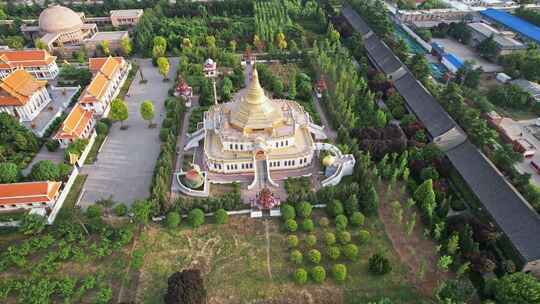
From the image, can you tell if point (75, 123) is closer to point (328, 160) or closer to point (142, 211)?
point (142, 211)

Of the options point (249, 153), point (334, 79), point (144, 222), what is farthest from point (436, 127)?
point (144, 222)

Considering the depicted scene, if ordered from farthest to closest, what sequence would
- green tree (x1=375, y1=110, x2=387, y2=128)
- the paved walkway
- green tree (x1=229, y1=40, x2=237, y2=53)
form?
green tree (x1=229, y1=40, x2=237, y2=53), the paved walkway, green tree (x1=375, y1=110, x2=387, y2=128)

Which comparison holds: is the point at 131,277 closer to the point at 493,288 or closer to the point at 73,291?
the point at 73,291

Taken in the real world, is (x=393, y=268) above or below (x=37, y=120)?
below

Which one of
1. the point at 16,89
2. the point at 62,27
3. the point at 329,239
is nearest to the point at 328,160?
the point at 329,239

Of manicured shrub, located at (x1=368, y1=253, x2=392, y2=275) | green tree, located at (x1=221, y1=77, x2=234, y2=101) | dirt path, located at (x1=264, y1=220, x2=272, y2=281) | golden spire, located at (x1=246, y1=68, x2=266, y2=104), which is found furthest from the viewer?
green tree, located at (x1=221, y1=77, x2=234, y2=101)

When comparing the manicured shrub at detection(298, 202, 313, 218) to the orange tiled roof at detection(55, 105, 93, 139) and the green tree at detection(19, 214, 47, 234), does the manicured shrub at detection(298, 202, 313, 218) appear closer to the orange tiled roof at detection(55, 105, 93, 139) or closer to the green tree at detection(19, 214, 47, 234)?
the green tree at detection(19, 214, 47, 234)

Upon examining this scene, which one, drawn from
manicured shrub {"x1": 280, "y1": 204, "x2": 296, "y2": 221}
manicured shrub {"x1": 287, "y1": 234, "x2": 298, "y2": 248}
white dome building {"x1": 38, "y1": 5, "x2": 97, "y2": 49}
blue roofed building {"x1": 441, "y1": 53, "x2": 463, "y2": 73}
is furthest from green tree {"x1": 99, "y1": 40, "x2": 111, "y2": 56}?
blue roofed building {"x1": 441, "y1": 53, "x2": 463, "y2": 73}
